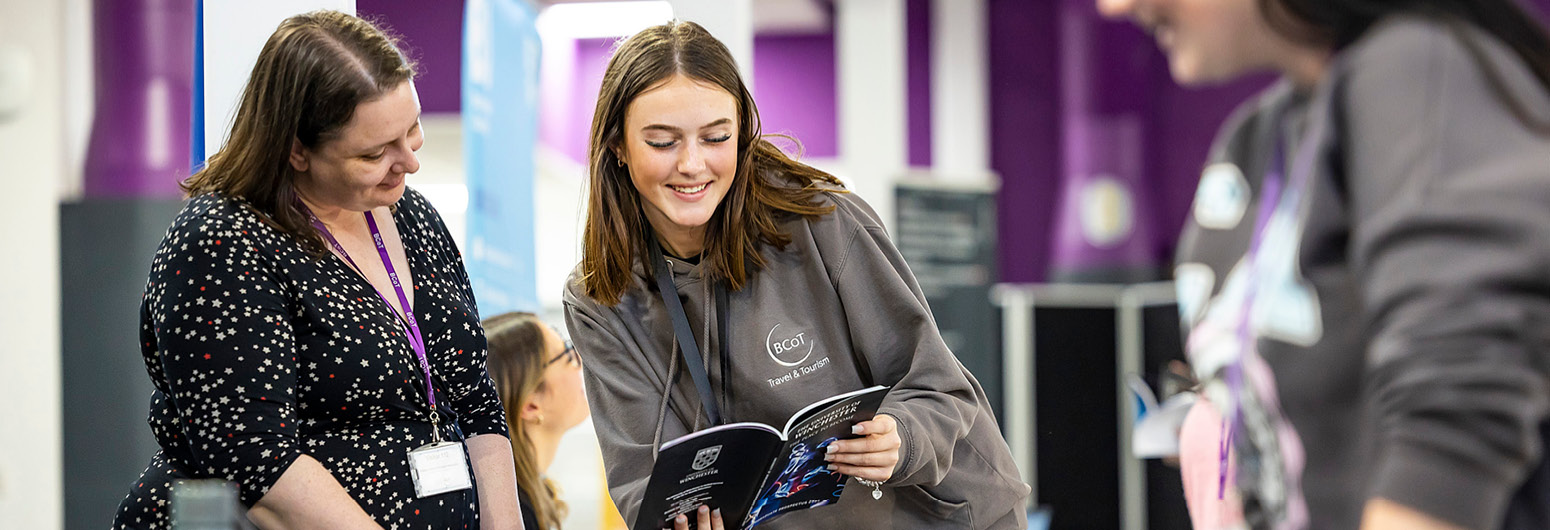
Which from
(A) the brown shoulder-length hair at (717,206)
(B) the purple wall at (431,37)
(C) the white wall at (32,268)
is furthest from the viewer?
(C) the white wall at (32,268)

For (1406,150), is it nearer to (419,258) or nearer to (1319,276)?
(1319,276)

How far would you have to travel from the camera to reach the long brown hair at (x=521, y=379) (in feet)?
8.98

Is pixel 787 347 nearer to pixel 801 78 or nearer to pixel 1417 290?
pixel 1417 290

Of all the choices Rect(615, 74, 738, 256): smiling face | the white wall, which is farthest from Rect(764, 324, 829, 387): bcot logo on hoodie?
the white wall

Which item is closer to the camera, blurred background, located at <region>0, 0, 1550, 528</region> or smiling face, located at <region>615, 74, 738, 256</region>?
smiling face, located at <region>615, 74, 738, 256</region>

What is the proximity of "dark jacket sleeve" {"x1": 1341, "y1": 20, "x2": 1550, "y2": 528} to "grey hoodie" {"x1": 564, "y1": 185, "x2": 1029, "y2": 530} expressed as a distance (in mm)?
1155

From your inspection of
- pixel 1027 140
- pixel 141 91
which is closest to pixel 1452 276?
pixel 141 91

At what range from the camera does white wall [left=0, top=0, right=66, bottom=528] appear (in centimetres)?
460

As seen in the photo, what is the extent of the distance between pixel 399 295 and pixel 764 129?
21.2ft

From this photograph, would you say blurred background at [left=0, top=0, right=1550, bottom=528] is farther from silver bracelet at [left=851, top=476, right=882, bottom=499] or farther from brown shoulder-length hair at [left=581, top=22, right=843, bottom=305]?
silver bracelet at [left=851, top=476, right=882, bottom=499]

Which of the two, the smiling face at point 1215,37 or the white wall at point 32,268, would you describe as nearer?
the smiling face at point 1215,37

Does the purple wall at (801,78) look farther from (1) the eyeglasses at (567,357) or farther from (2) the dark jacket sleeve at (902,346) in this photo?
(2) the dark jacket sleeve at (902,346)

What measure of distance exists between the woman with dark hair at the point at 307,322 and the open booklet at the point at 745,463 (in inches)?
15.1

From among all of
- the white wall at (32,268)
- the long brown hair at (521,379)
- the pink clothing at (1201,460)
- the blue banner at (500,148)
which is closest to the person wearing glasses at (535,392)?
the long brown hair at (521,379)
